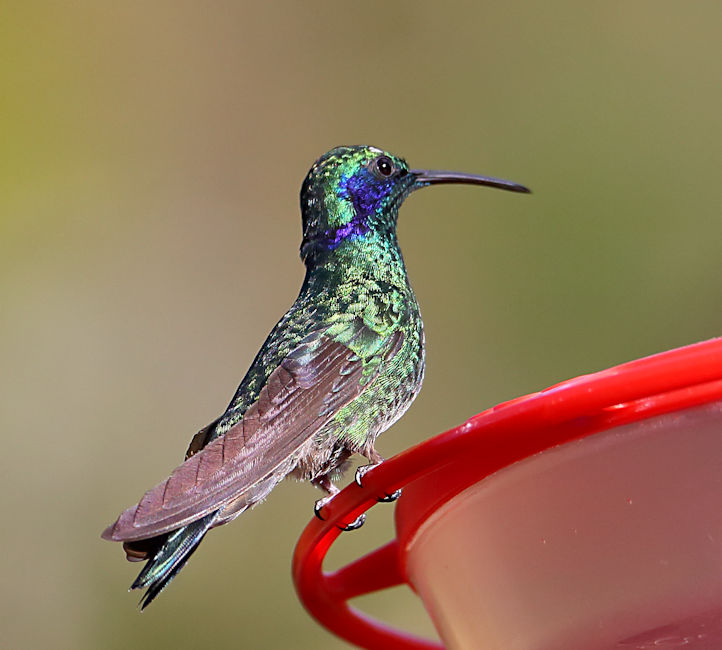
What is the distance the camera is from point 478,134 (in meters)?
6.04

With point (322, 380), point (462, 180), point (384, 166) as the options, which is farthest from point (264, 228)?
point (322, 380)

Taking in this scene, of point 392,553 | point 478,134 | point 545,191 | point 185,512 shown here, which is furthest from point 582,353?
point 185,512

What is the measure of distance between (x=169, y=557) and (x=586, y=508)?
96cm

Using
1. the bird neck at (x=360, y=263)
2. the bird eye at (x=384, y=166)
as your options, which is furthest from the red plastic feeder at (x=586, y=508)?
the bird eye at (x=384, y=166)

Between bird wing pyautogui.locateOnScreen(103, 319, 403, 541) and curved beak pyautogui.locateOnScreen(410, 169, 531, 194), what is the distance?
1.92 feet

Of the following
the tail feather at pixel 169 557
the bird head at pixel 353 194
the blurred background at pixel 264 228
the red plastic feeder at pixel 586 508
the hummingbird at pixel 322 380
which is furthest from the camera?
the blurred background at pixel 264 228

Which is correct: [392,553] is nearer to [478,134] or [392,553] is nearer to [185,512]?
[185,512]

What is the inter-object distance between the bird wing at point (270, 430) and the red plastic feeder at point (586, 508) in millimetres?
231

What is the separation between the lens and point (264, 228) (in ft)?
20.1

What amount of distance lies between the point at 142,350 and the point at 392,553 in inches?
163

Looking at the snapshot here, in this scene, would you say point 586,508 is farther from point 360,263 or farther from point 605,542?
point 360,263

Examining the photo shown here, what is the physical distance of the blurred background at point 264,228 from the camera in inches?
198

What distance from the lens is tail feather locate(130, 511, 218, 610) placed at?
6.45 feet

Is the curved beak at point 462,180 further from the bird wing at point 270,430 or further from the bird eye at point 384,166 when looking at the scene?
the bird wing at point 270,430
